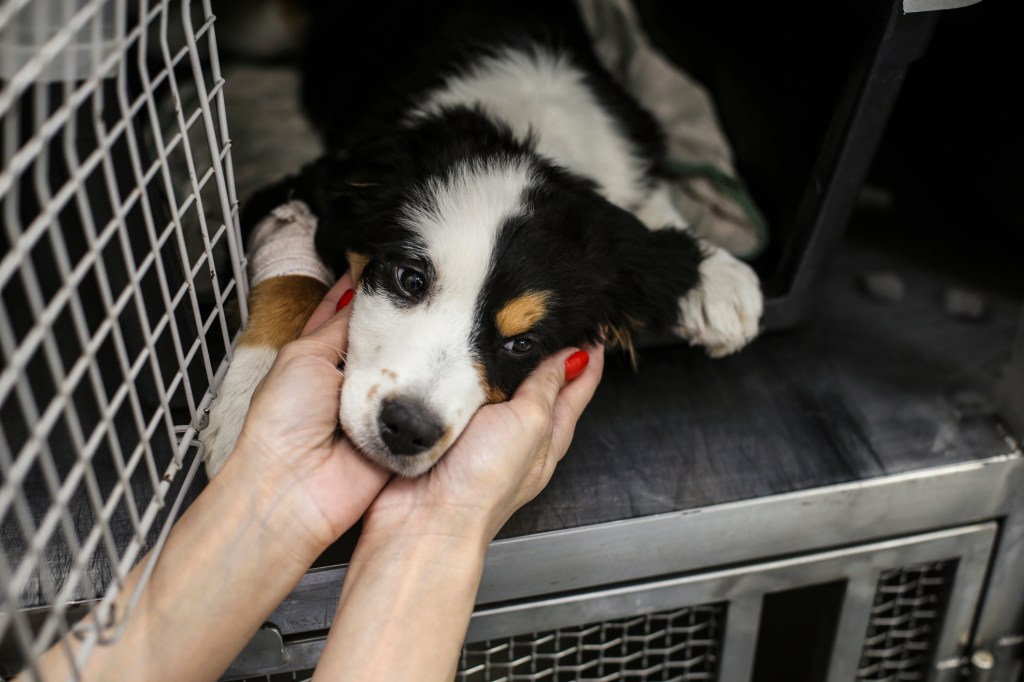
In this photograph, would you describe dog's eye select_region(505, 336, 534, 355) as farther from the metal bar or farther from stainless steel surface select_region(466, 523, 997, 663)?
the metal bar

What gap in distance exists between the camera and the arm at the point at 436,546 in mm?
1109

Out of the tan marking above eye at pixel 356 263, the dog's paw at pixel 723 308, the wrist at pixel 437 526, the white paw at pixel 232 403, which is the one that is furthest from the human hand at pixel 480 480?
the dog's paw at pixel 723 308

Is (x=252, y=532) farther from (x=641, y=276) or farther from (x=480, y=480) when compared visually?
(x=641, y=276)

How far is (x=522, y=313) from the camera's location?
1.37m

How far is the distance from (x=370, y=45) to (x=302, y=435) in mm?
1407

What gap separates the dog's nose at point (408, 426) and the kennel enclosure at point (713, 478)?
0.26 metres

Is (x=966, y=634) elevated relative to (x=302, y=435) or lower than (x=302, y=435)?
lower

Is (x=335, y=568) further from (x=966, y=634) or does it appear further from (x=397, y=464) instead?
(x=966, y=634)

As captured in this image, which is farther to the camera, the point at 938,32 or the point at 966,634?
the point at 938,32

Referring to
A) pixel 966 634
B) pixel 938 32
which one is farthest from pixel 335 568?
pixel 938 32

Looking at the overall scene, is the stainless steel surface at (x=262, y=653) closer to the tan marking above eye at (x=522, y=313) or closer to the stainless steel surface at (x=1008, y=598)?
the tan marking above eye at (x=522, y=313)

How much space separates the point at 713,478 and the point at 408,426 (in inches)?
24.6

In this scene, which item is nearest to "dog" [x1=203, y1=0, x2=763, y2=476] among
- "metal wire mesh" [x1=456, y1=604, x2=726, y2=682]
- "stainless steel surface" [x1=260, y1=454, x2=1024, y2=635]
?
"stainless steel surface" [x1=260, y1=454, x2=1024, y2=635]

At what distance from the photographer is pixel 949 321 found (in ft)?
6.53
